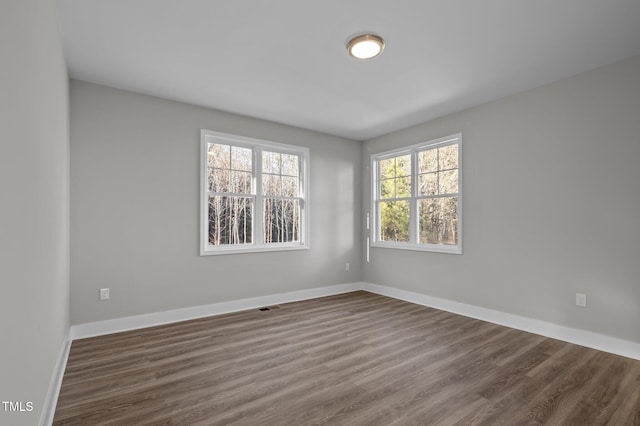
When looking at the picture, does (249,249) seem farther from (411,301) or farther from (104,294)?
→ (411,301)

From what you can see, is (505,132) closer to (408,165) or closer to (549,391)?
(408,165)

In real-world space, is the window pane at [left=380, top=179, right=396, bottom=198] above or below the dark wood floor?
above

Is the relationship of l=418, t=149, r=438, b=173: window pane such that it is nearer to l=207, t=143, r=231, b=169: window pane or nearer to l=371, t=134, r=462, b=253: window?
l=371, t=134, r=462, b=253: window

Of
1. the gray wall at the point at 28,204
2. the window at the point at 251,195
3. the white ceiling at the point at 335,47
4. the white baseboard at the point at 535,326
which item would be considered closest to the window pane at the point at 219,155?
the window at the point at 251,195

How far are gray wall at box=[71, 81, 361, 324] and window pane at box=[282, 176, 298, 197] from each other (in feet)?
2.05

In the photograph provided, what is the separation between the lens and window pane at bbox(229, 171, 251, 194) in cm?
440

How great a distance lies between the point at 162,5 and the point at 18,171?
5.25 ft

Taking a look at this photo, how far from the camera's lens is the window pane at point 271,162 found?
4715 mm

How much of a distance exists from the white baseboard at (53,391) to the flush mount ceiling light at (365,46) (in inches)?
128

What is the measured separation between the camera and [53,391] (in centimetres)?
209

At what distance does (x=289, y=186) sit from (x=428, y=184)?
2.12m

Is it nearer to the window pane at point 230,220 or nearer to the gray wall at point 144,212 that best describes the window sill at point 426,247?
the gray wall at point 144,212

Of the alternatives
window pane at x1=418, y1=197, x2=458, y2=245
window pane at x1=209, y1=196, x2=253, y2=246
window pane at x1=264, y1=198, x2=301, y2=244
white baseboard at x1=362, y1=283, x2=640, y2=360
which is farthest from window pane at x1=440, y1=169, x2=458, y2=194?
window pane at x1=209, y1=196, x2=253, y2=246

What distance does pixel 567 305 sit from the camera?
10.7 ft
